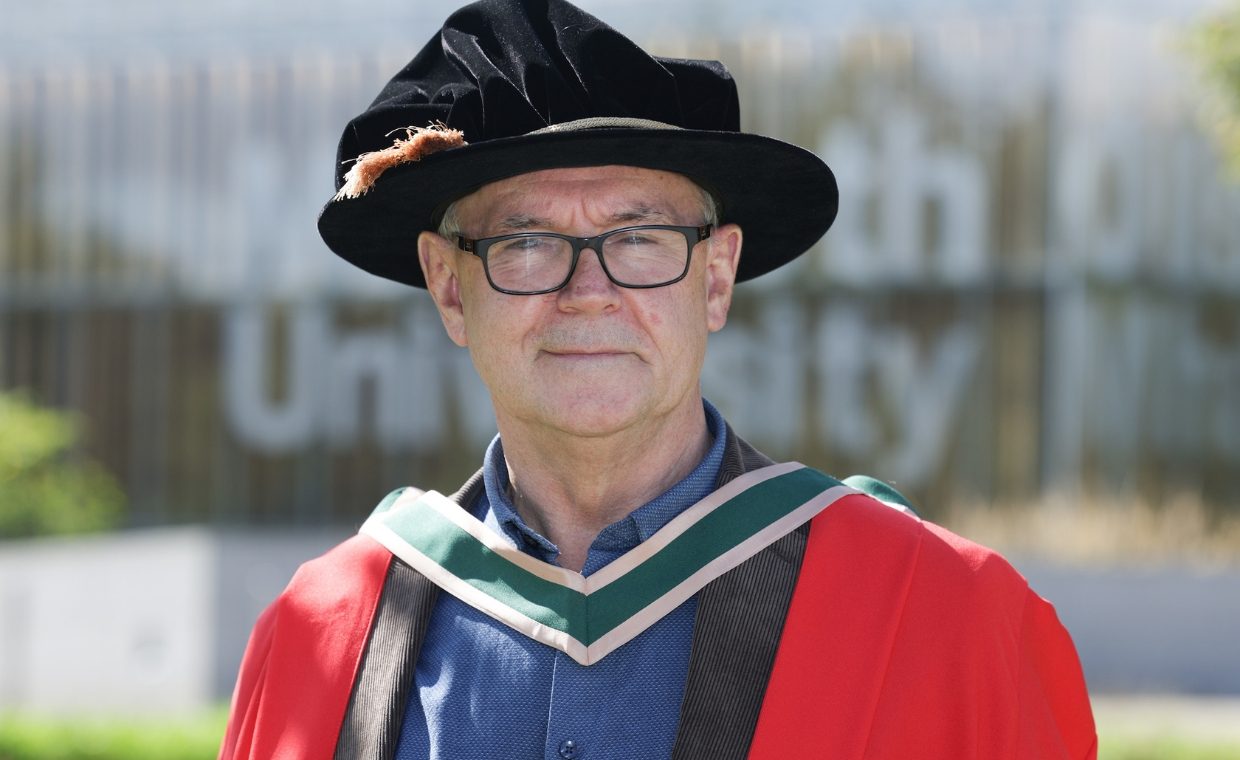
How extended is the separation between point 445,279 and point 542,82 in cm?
42

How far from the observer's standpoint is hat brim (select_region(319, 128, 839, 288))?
254 centimetres

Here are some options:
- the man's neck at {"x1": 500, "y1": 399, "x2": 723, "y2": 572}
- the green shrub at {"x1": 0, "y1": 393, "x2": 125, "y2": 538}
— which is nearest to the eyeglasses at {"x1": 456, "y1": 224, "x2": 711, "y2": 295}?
the man's neck at {"x1": 500, "y1": 399, "x2": 723, "y2": 572}

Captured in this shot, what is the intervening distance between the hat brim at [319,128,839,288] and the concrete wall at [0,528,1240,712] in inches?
306

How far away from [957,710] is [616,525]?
1.90 feet

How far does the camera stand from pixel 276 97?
642 inches

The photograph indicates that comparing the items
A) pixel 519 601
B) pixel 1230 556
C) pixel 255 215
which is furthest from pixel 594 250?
pixel 255 215

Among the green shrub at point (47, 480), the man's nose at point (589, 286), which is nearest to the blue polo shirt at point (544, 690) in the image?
the man's nose at point (589, 286)

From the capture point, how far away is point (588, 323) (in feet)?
8.37

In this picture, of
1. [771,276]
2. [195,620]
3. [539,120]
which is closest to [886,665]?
[539,120]

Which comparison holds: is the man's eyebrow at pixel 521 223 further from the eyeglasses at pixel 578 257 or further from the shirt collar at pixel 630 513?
the shirt collar at pixel 630 513

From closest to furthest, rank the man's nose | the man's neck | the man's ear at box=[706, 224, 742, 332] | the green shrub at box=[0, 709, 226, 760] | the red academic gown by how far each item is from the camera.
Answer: the red academic gown, the man's nose, the man's neck, the man's ear at box=[706, 224, 742, 332], the green shrub at box=[0, 709, 226, 760]

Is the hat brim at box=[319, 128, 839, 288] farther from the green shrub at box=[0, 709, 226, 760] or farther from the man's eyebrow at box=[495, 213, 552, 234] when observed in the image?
the green shrub at box=[0, 709, 226, 760]

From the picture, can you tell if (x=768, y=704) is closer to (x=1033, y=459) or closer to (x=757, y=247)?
(x=757, y=247)

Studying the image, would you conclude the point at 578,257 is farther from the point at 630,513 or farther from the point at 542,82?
the point at 630,513
